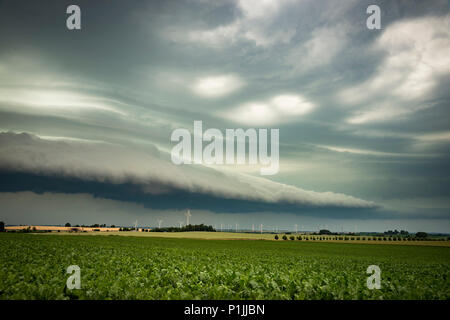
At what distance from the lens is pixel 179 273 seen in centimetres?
2206

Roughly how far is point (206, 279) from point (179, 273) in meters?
2.93

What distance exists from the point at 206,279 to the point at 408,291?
39.8 ft
